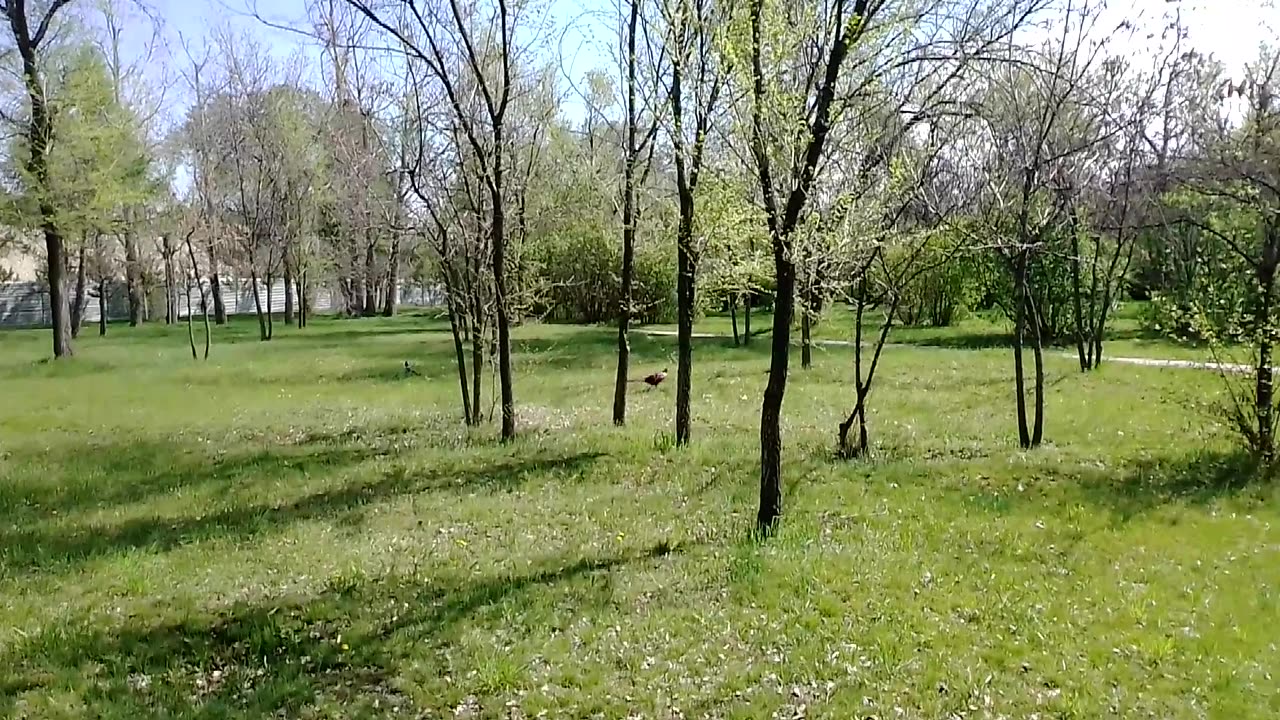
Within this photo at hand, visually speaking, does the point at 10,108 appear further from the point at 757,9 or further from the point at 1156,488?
the point at 1156,488

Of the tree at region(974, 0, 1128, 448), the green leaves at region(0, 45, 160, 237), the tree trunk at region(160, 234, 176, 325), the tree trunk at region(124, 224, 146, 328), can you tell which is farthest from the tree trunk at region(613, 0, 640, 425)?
the tree trunk at region(124, 224, 146, 328)

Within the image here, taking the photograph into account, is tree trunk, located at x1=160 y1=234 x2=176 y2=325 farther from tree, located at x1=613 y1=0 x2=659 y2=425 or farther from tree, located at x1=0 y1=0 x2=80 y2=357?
tree, located at x1=613 y1=0 x2=659 y2=425

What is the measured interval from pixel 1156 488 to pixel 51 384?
67.0 ft

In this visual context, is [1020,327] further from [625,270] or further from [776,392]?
[776,392]

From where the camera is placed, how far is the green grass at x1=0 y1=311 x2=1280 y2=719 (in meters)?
4.83

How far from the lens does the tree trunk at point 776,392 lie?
7.09m

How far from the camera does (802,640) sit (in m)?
5.40

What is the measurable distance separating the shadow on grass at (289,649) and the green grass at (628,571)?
3 cm

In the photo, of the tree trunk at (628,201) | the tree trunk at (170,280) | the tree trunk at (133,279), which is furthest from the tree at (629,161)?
the tree trunk at (133,279)

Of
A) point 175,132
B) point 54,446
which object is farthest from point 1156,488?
point 175,132

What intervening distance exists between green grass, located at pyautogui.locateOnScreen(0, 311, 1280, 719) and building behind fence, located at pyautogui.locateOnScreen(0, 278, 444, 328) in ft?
112

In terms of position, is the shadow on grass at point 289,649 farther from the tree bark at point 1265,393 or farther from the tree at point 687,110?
the tree bark at point 1265,393

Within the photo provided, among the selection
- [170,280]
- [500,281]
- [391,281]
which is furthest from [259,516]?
[391,281]

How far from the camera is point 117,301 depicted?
51000 millimetres
